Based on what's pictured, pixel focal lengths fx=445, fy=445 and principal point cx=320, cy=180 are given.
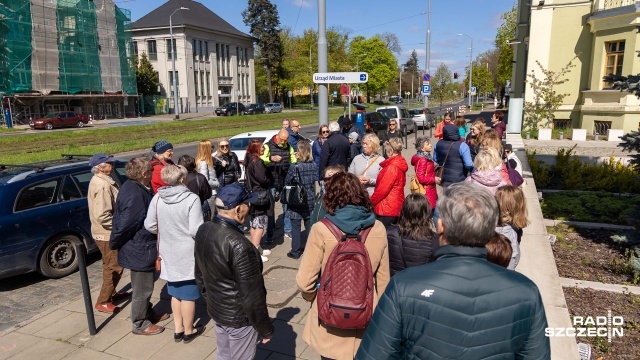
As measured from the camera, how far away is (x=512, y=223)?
13.4 ft

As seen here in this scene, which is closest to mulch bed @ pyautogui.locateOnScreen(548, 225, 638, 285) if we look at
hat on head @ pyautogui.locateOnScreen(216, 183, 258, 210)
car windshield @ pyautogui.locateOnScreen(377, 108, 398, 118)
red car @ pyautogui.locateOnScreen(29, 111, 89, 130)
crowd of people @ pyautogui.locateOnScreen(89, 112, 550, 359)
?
crowd of people @ pyautogui.locateOnScreen(89, 112, 550, 359)

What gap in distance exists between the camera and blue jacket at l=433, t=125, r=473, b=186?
22.7ft

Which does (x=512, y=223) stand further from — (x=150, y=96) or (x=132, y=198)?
(x=150, y=96)

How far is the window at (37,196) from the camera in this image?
5.89m

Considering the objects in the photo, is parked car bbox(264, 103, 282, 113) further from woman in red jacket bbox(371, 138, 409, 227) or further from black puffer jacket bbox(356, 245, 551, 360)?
black puffer jacket bbox(356, 245, 551, 360)

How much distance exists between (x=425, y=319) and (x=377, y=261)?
1.17 meters

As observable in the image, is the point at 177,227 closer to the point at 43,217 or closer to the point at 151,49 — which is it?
the point at 43,217

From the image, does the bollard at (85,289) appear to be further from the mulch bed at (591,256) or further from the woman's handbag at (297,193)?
the mulch bed at (591,256)

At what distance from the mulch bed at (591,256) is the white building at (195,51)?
54382mm

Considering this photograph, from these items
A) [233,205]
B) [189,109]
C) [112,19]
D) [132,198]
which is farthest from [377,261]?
[189,109]

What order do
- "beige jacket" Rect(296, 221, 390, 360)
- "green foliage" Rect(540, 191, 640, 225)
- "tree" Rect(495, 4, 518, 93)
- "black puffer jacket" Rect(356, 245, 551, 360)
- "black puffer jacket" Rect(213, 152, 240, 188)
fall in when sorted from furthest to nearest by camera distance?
"tree" Rect(495, 4, 518, 93) < "green foliage" Rect(540, 191, 640, 225) < "black puffer jacket" Rect(213, 152, 240, 188) < "beige jacket" Rect(296, 221, 390, 360) < "black puffer jacket" Rect(356, 245, 551, 360)

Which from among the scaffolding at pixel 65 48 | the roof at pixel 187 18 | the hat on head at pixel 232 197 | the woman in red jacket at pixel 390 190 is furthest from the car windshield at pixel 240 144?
the roof at pixel 187 18

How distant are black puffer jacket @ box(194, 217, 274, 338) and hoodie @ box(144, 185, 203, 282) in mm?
833

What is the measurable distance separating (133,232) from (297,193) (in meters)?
2.55
